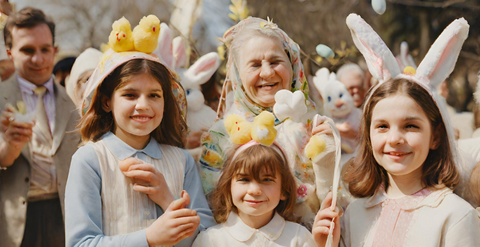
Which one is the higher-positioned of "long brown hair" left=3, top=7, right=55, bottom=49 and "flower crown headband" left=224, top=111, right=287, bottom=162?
"long brown hair" left=3, top=7, right=55, bottom=49

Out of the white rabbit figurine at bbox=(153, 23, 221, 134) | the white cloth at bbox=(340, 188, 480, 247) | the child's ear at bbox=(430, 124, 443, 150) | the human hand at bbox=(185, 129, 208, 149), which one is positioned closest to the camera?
the white cloth at bbox=(340, 188, 480, 247)

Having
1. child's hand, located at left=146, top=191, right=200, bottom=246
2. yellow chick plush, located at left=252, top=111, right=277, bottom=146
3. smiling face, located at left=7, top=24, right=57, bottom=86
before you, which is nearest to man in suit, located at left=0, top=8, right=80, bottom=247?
smiling face, located at left=7, top=24, right=57, bottom=86

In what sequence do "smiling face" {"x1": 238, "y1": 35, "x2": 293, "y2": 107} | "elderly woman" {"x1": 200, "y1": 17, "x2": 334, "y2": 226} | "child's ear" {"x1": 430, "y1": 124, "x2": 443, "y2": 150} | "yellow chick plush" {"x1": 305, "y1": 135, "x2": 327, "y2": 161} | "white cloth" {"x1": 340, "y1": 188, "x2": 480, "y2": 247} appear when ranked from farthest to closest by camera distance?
"smiling face" {"x1": 238, "y1": 35, "x2": 293, "y2": 107} → "elderly woman" {"x1": 200, "y1": 17, "x2": 334, "y2": 226} → "yellow chick plush" {"x1": 305, "y1": 135, "x2": 327, "y2": 161} → "child's ear" {"x1": 430, "y1": 124, "x2": 443, "y2": 150} → "white cloth" {"x1": 340, "y1": 188, "x2": 480, "y2": 247}

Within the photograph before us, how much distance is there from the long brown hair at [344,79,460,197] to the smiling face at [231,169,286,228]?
1.52 feet

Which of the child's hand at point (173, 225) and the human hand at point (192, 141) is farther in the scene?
the human hand at point (192, 141)

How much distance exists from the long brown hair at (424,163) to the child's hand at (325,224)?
0.27 m

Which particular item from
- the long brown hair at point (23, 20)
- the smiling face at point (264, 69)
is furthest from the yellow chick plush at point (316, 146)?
the long brown hair at point (23, 20)

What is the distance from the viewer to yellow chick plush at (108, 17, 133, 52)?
2.43 meters

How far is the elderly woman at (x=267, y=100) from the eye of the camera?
8.84ft

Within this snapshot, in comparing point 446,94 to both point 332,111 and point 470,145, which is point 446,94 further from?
point 470,145

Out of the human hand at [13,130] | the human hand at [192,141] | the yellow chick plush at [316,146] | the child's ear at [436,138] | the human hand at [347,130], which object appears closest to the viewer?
the child's ear at [436,138]

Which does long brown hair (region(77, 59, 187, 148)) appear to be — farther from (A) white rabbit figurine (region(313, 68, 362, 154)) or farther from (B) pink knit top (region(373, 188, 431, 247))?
(A) white rabbit figurine (region(313, 68, 362, 154))

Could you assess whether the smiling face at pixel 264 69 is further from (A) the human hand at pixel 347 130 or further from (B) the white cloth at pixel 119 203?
(A) the human hand at pixel 347 130

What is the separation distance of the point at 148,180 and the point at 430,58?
1516mm
